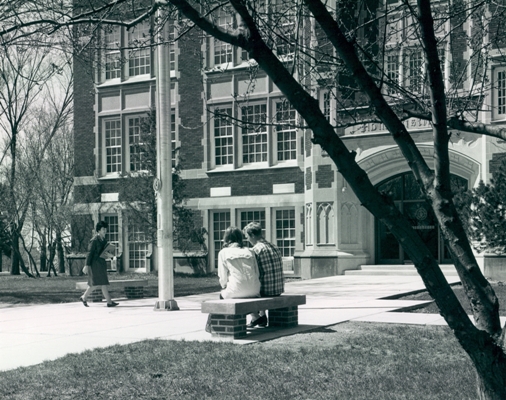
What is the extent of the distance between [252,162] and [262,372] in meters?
21.9

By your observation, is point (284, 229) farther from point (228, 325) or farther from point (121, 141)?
point (228, 325)

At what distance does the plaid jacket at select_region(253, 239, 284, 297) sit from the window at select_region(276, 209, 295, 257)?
17.7 meters

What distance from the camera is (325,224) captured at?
85.4 feet

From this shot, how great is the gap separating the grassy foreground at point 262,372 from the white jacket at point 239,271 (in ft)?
3.09

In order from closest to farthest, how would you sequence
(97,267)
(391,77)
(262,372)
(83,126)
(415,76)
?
1. (391,77)
2. (415,76)
3. (262,372)
4. (97,267)
5. (83,126)

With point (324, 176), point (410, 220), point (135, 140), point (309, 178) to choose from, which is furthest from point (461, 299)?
point (135, 140)

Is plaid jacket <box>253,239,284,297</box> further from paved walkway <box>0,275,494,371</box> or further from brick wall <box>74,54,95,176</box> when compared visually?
brick wall <box>74,54,95,176</box>

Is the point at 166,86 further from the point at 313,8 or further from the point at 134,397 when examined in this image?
the point at 313,8

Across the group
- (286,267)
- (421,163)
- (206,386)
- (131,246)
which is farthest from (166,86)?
(131,246)

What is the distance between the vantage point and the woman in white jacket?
10.5m

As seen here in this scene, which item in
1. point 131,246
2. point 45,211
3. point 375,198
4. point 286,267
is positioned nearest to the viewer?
point 375,198

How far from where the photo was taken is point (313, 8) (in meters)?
4.03

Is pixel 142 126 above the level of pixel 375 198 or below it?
above

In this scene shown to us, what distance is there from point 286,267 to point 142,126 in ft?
23.6
